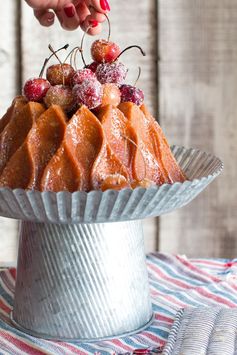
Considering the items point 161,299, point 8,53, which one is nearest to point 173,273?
point 161,299

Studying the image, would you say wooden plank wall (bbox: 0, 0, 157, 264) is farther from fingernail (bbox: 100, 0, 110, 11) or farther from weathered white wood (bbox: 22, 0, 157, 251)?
fingernail (bbox: 100, 0, 110, 11)

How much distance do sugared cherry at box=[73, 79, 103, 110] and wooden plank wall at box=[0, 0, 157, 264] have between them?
2.81ft

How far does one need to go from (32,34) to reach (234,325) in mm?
1083

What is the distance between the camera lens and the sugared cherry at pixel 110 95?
1.08 metres

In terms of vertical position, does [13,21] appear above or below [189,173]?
above

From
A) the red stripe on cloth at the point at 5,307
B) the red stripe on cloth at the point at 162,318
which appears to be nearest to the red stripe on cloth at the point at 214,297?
the red stripe on cloth at the point at 162,318

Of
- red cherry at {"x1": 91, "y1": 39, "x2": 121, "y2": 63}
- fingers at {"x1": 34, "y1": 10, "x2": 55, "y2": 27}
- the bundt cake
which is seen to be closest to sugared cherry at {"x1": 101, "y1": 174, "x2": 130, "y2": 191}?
the bundt cake

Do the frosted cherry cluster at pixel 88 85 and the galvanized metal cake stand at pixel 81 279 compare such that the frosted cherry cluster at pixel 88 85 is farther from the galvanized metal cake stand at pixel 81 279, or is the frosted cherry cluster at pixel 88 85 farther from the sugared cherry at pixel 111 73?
the galvanized metal cake stand at pixel 81 279

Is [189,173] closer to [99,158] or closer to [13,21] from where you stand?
[99,158]

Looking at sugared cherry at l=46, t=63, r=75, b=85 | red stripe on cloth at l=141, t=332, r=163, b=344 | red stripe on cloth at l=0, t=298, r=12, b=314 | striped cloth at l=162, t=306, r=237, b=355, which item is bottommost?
red stripe on cloth at l=0, t=298, r=12, b=314

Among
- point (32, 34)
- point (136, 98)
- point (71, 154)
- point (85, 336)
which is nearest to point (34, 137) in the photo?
point (71, 154)

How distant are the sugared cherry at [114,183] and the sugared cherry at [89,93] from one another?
0.38 feet

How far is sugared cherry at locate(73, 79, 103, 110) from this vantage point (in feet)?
3.39

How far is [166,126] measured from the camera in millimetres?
1924
